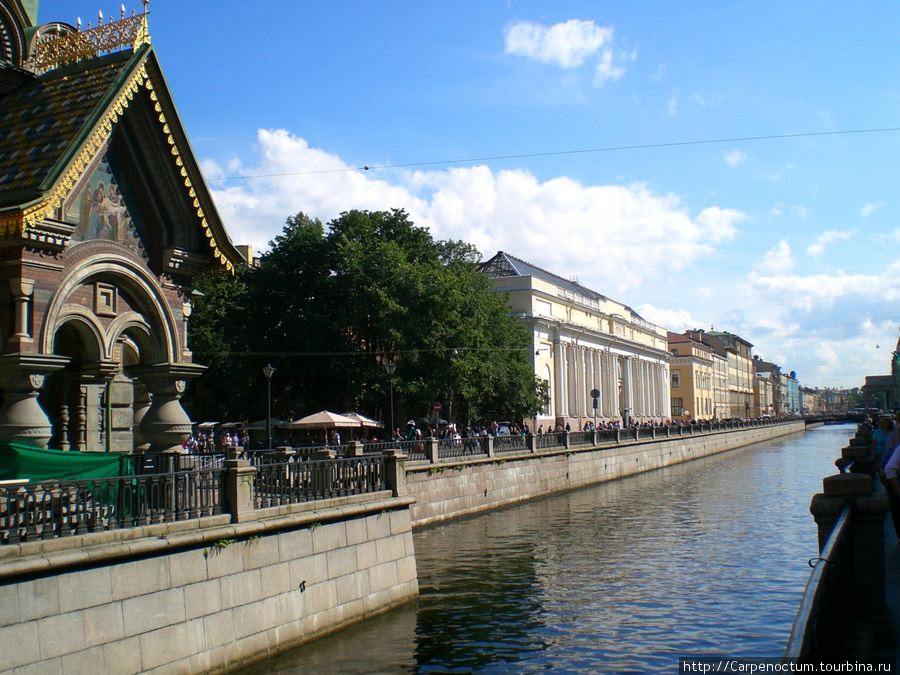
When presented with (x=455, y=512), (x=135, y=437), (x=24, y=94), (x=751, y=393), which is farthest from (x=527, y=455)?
(x=751, y=393)

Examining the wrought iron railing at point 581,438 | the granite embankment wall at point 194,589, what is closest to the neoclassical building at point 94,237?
the granite embankment wall at point 194,589

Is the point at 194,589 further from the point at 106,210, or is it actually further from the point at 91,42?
the point at 91,42

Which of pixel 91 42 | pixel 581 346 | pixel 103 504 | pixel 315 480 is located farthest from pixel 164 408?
pixel 581 346

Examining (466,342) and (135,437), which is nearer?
(135,437)

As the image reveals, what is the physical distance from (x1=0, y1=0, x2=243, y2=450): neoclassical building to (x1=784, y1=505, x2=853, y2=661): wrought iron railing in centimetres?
1016

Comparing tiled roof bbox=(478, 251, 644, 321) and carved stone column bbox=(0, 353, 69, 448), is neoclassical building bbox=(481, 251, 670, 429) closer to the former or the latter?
tiled roof bbox=(478, 251, 644, 321)

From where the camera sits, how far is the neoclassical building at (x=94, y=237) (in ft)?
39.6

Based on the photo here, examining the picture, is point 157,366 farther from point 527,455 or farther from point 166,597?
point 527,455

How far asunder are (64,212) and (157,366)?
3.01 metres

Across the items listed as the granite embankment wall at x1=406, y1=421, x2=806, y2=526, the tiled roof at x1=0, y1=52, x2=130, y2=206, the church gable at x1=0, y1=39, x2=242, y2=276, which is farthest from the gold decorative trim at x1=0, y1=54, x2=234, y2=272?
the granite embankment wall at x1=406, y1=421, x2=806, y2=526

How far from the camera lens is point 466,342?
4141cm

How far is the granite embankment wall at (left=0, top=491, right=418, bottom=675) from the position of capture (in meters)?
8.66

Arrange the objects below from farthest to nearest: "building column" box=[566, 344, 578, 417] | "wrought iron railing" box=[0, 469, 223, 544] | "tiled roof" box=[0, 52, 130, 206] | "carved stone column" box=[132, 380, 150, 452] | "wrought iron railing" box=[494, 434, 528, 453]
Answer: "building column" box=[566, 344, 578, 417], "wrought iron railing" box=[494, 434, 528, 453], "carved stone column" box=[132, 380, 150, 452], "tiled roof" box=[0, 52, 130, 206], "wrought iron railing" box=[0, 469, 223, 544]

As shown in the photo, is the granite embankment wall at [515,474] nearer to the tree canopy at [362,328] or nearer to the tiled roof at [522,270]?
the tree canopy at [362,328]
